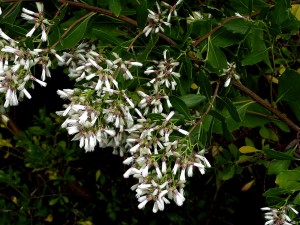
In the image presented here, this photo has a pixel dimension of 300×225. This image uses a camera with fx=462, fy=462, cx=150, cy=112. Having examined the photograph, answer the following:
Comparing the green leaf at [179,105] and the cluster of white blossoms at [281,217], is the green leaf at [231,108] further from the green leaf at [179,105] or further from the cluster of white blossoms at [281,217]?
the cluster of white blossoms at [281,217]

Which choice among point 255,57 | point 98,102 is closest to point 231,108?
point 255,57

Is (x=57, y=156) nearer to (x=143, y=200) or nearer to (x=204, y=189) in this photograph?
(x=204, y=189)

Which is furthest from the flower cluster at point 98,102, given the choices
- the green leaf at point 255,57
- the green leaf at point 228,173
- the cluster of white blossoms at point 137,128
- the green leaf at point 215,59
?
the green leaf at point 228,173

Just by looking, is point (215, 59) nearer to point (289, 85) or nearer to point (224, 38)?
point (224, 38)

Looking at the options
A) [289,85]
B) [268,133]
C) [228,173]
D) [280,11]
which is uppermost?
[280,11]

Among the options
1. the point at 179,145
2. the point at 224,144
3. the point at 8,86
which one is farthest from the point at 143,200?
the point at 224,144

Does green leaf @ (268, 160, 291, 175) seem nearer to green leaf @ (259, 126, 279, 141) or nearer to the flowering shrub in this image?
the flowering shrub
